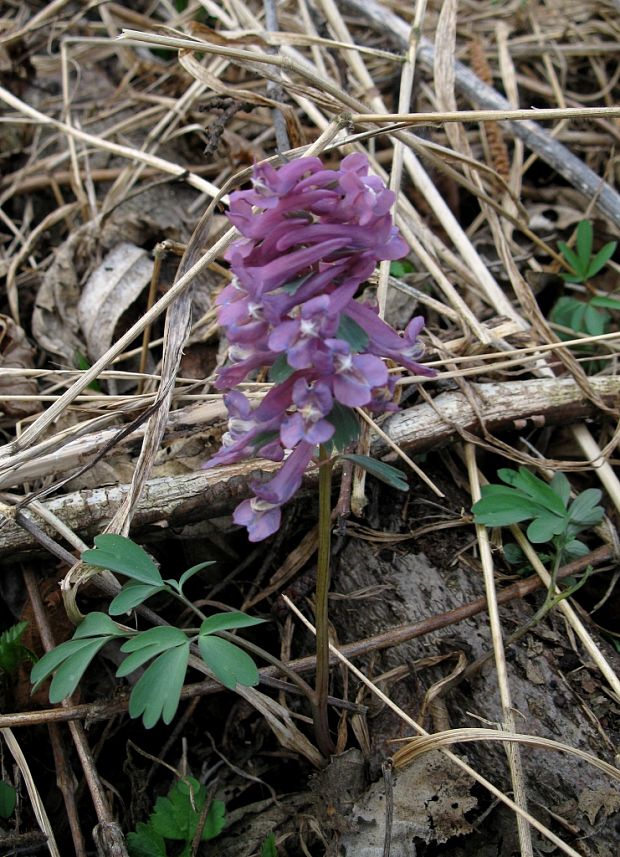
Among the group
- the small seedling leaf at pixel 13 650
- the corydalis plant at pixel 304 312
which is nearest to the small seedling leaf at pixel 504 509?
the corydalis plant at pixel 304 312

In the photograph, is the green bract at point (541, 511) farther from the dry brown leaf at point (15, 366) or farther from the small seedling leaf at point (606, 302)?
the dry brown leaf at point (15, 366)

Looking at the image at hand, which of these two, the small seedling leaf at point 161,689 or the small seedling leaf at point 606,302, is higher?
the small seedling leaf at point 161,689

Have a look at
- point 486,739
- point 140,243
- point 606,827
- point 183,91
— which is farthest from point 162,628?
point 183,91

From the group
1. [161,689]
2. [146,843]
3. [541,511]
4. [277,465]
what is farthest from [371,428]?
[146,843]

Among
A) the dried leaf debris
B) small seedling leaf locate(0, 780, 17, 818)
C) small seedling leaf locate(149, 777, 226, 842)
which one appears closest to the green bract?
the dried leaf debris

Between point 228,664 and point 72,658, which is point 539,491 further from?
point 72,658
